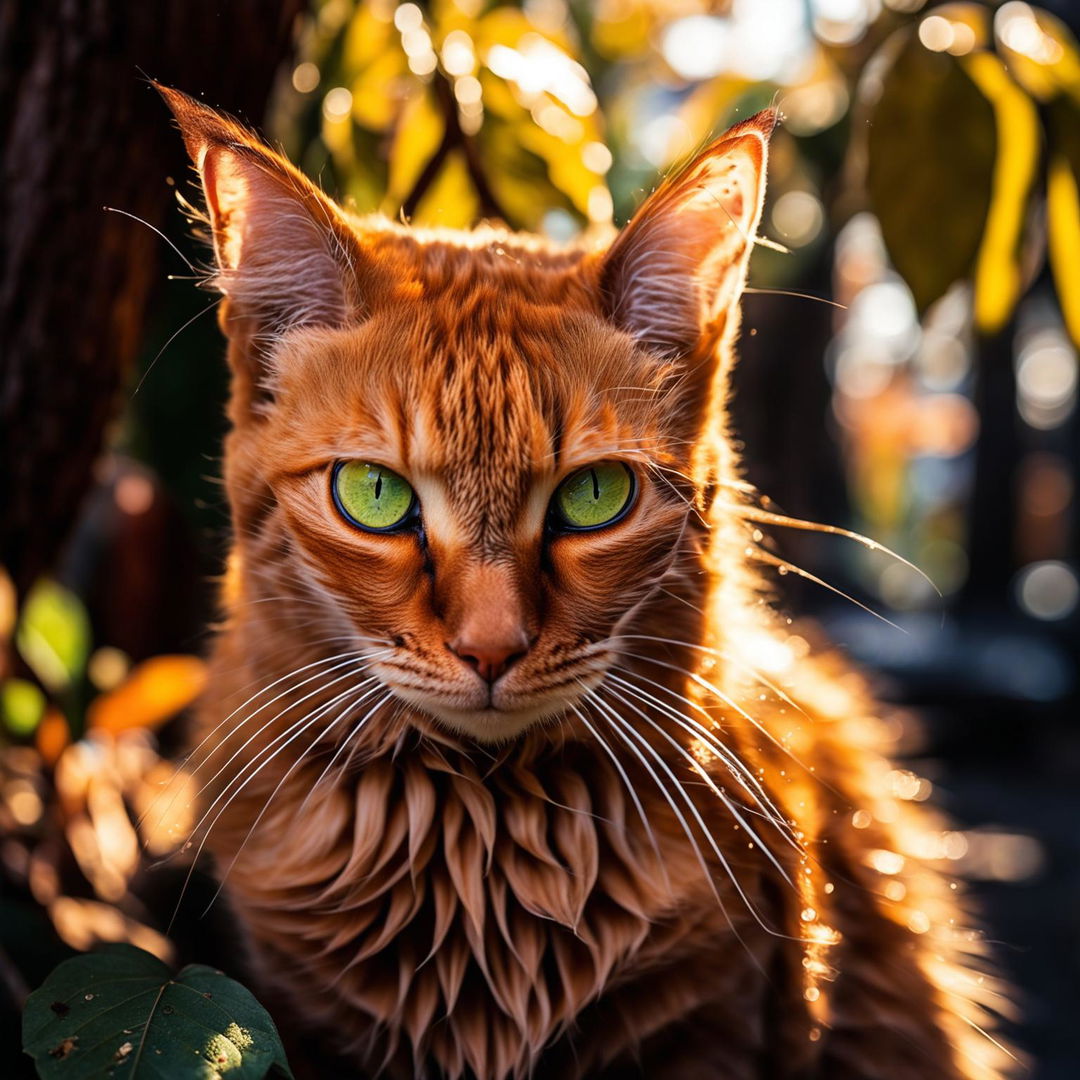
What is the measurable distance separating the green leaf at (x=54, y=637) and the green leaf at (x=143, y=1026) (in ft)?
2.69

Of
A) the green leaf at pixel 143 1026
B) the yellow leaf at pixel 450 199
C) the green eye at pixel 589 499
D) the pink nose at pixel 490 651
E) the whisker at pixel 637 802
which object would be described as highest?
the yellow leaf at pixel 450 199

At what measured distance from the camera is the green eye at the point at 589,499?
913 millimetres

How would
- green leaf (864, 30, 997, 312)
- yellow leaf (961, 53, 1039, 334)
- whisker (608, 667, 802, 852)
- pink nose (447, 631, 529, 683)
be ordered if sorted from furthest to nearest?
yellow leaf (961, 53, 1039, 334)
green leaf (864, 30, 997, 312)
whisker (608, 667, 802, 852)
pink nose (447, 631, 529, 683)

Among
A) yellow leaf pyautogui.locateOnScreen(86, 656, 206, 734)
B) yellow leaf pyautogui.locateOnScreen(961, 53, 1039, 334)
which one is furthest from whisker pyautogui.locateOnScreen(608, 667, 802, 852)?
yellow leaf pyautogui.locateOnScreen(86, 656, 206, 734)

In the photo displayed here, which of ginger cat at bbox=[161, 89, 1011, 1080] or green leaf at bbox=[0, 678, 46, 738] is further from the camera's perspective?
green leaf at bbox=[0, 678, 46, 738]

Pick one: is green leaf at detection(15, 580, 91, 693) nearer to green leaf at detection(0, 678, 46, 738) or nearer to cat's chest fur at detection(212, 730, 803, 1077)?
green leaf at detection(0, 678, 46, 738)

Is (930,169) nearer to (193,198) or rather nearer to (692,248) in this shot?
(692,248)

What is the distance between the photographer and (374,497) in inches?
35.5

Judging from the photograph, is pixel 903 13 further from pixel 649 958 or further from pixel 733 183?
pixel 649 958

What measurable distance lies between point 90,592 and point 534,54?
1.32 meters

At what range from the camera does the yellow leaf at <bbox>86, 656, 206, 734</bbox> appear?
1628mm

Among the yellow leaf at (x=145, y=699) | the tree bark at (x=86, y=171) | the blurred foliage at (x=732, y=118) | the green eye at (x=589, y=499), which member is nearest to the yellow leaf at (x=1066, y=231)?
the blurred foliage at (x=732, y=118)

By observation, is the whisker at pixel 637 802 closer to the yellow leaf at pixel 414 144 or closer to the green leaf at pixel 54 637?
the yellow leaf at pixel 414 144

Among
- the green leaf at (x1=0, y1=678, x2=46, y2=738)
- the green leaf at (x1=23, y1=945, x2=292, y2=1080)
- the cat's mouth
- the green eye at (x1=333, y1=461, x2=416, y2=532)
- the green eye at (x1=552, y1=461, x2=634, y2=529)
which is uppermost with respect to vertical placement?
the green eye at (x1=552, y1=461, x2=634, y2=529)
